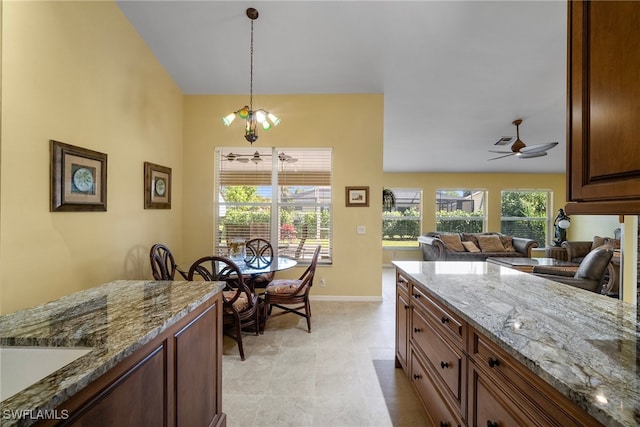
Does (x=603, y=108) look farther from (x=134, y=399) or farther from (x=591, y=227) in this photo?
(x=591, y=227)

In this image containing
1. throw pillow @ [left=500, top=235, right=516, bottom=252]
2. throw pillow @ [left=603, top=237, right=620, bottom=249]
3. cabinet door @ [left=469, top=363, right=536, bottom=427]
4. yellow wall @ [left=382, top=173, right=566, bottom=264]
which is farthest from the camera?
yellow wall @ [left=382, top=173, right=566, bottom=264]

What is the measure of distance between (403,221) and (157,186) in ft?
19.8

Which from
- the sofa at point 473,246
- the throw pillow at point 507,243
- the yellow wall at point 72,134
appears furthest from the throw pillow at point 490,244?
the yellow wall at point 72,134

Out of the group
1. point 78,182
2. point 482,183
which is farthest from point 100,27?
point 482,183

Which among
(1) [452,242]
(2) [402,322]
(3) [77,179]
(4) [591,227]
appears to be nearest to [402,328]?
(2) [402,322]

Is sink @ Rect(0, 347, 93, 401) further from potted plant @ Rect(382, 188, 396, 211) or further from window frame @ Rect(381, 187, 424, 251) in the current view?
window frame @ Rect(381, 187, 424, 251)

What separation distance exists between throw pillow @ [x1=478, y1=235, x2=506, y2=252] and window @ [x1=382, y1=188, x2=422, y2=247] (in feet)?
5.10

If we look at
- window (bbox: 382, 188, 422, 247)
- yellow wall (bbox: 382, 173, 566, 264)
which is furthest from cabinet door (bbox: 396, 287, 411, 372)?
window (bbox: 382, 188, 422, 247)

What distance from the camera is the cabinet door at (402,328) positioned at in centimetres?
213

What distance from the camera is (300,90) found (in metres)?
4.12

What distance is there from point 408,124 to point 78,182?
4720mm

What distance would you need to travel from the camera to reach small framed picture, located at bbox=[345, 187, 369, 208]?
419 cm

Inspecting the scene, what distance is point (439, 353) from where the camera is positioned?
5.08ft

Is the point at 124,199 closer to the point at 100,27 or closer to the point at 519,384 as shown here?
the point at 100,27
